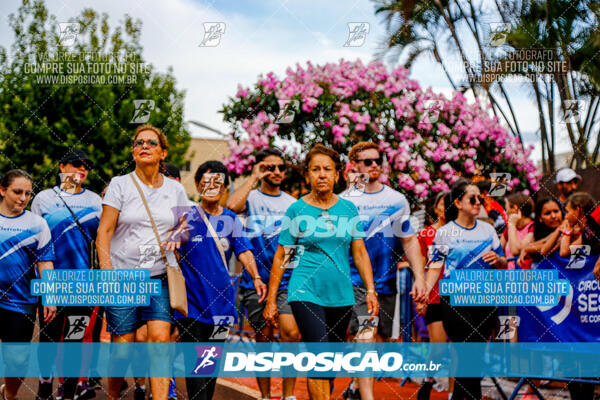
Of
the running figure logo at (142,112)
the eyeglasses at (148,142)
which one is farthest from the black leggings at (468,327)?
the running figure logo at (142,112)

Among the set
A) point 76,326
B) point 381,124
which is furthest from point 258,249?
point 381,124

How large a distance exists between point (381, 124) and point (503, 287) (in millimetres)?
4742

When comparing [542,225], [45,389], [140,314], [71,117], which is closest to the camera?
[140,314]

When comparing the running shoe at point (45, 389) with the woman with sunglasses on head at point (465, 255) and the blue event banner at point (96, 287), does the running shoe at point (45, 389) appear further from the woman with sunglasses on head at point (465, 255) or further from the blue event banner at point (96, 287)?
the woman with sunglasses on head at point (465, 255)

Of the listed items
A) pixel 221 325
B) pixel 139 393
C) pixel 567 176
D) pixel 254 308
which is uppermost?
pixel 567 176

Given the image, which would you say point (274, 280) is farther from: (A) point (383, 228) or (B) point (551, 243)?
(B) point (551, 243)

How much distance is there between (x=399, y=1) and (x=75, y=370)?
27.2 feet

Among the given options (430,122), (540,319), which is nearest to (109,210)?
(540,319)

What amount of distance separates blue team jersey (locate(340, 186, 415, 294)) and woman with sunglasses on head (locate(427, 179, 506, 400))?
0.35m

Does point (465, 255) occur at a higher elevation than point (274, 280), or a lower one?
higher

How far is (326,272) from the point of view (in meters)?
5.06

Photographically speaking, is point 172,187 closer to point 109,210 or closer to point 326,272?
point 109,210

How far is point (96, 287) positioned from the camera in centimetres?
595

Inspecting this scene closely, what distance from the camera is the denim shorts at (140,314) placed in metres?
4.96
